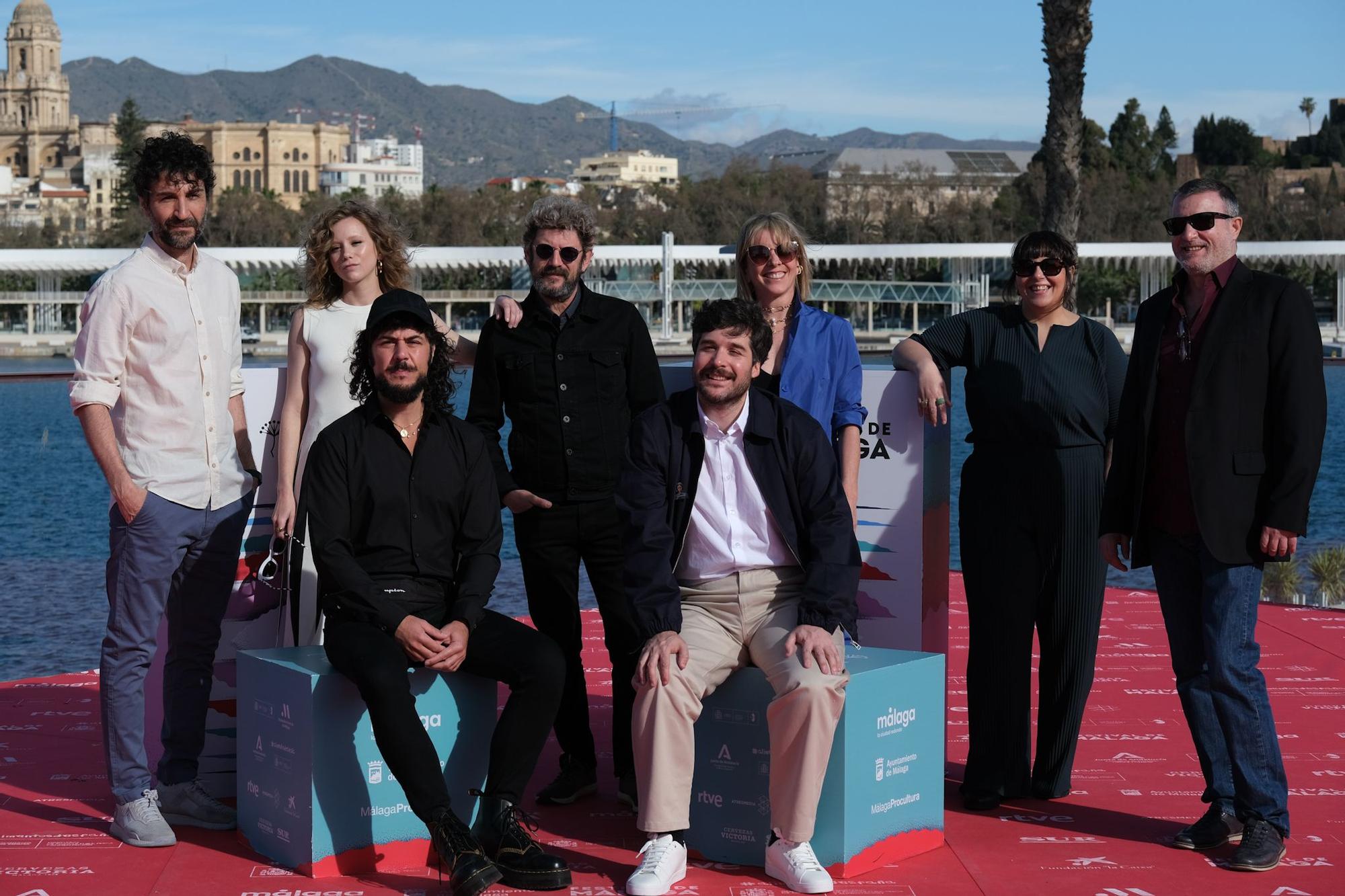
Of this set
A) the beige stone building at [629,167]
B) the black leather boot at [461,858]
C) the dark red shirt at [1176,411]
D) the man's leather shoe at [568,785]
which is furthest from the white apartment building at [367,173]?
the black leather boot at [461,858]

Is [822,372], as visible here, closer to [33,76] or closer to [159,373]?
[159,373]

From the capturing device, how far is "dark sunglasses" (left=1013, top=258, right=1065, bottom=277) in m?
3.96

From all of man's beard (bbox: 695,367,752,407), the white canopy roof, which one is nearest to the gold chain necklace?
man's beard (bbox: 695,367,752,407)

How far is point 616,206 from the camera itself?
79.8 meters

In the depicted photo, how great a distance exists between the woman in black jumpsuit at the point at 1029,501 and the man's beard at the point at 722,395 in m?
0.75

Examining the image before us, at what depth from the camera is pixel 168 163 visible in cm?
369

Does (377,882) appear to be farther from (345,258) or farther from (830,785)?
(345,258)

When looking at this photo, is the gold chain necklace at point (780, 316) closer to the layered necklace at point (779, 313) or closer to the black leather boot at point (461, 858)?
the layered necklace at point (779, 313)

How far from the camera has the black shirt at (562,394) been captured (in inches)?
156

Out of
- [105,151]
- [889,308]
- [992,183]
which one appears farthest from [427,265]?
[105,151]

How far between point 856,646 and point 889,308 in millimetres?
63106

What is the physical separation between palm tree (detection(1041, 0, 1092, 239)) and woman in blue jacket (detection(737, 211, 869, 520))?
6666 millimetres

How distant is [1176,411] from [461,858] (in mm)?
1966

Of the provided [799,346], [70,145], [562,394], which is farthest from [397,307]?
[70,145]
